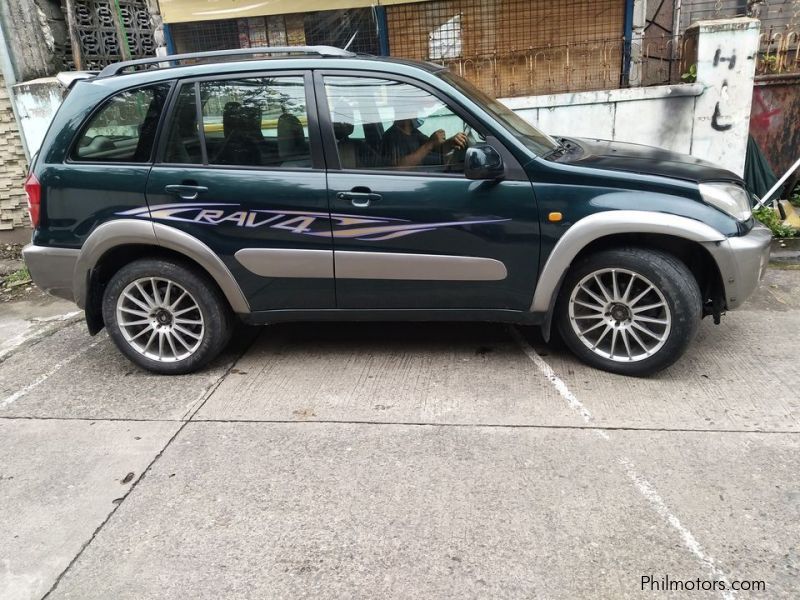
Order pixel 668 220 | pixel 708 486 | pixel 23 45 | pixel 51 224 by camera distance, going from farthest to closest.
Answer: pixel 23 45, pixel 51 224, pixel 668 220, pixel 708 486

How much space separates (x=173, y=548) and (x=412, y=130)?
102 inches

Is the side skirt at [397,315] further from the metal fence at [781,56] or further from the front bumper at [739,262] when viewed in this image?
the metal fence at [781,56]

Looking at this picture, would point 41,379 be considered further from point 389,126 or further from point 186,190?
point 389,126

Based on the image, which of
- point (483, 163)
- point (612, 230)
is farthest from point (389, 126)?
point (612, 230)

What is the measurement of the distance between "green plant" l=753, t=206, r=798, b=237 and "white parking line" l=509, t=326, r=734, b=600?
3718 millimetres

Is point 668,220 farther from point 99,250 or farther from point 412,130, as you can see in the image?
point 99,250

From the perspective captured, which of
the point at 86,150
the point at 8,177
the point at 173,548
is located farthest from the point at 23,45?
the point at 173,548

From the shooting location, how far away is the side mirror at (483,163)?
361 centimetres

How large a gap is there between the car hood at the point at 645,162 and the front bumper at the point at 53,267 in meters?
3.16

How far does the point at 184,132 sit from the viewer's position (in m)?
4.03

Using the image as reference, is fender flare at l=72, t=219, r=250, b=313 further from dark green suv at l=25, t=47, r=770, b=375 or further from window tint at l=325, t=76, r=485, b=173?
window tint at l=325, t=76, r=485, b=173

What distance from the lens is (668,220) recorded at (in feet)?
11.9

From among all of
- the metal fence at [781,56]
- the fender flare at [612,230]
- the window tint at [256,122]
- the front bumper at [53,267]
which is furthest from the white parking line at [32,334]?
the metal fence at [781,56]

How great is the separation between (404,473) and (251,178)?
198cm
